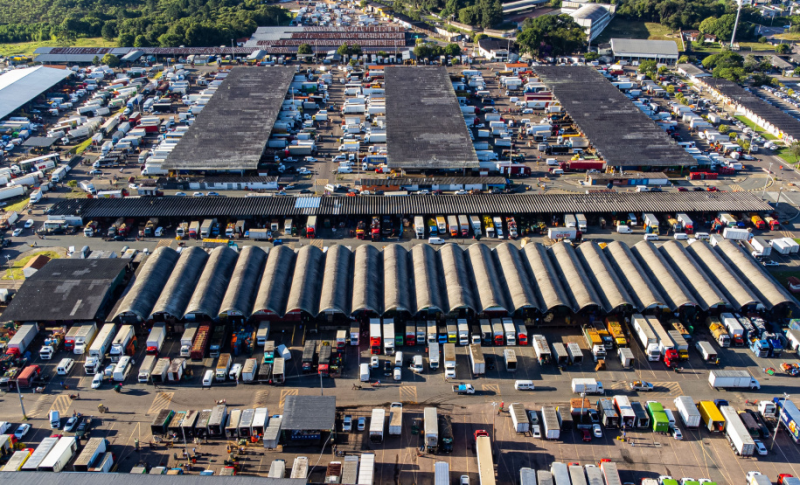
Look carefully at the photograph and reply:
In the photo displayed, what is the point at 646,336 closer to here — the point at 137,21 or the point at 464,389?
the point at 464,389

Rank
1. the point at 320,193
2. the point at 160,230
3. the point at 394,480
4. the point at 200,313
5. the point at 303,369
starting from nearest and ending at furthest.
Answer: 1. the point at 394,480
2. the point at 303,369
3. the point at 200,313
4. the point at 160,230
5. the point at 320,193

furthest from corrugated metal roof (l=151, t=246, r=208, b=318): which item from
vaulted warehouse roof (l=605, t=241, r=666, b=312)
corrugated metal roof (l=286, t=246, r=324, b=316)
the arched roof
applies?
vaulted warehouse roof (l=605, t=241, r=666, b=312)

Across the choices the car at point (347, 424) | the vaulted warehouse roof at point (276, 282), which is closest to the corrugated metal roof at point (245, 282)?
the vaulted warehouse roof at point (276, 282)

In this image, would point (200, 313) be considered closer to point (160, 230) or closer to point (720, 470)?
point (160, 230)

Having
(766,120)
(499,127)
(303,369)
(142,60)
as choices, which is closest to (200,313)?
(303,369)

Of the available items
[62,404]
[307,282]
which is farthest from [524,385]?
[62,404]

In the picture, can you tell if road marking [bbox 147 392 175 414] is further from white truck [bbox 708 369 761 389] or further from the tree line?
the tree line
